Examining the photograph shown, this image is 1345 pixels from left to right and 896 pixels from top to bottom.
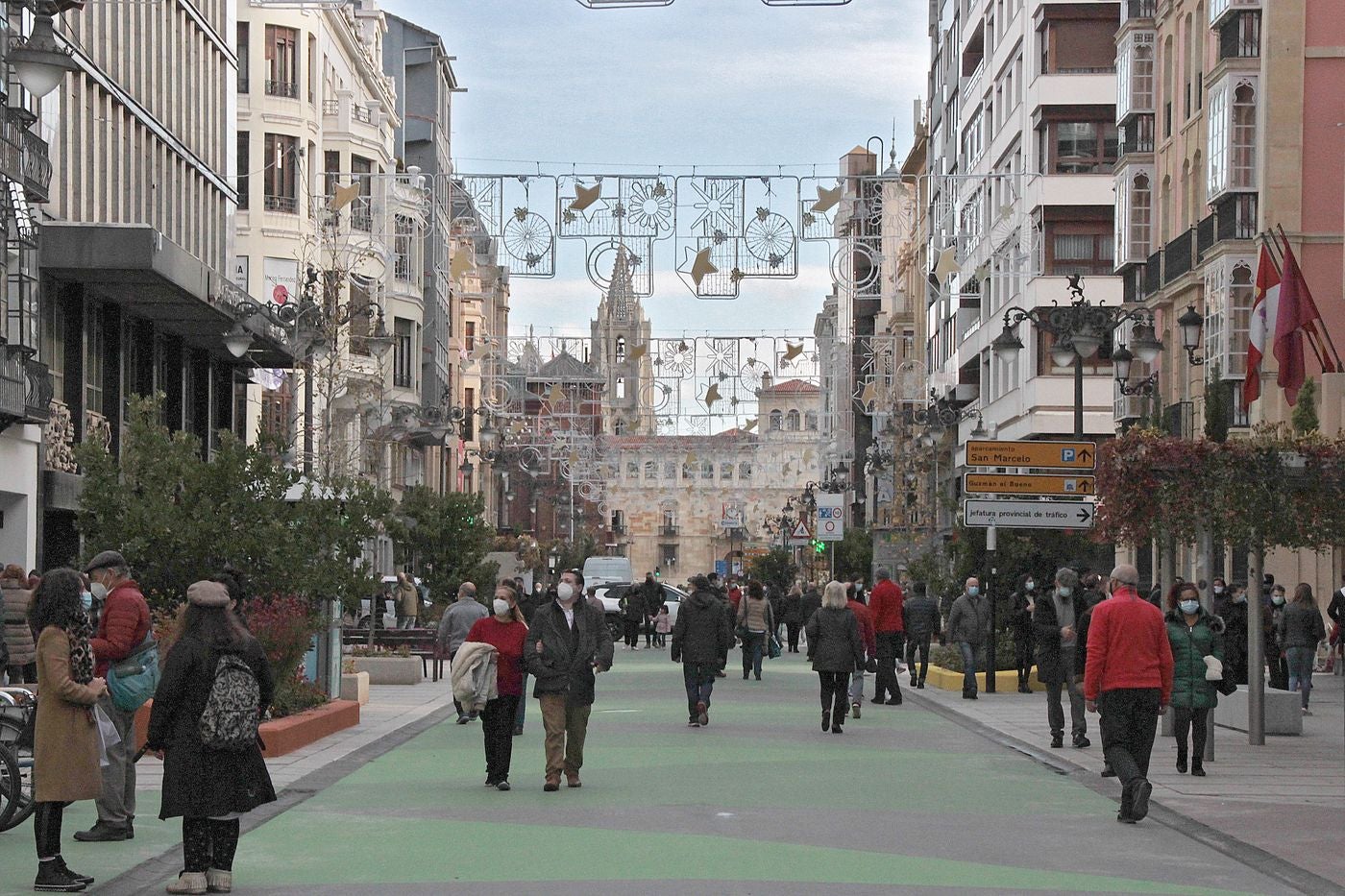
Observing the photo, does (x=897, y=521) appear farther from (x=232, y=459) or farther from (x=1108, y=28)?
(x=232, y=459)

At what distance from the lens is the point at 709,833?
13.8 m

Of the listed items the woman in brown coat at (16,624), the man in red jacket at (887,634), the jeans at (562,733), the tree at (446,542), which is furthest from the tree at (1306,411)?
the tree at (446,542)

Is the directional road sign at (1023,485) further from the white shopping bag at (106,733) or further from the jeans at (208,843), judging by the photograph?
the jeans at (208,843)

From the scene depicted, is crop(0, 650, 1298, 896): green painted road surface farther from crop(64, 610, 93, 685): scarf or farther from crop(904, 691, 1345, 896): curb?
crop(64, 610, 93, 685): scarf

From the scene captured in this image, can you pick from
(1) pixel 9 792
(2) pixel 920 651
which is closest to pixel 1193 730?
(1) pixel 9 792

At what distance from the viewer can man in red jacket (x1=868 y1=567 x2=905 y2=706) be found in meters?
28.9

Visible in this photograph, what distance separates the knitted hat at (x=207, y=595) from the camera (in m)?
11.3

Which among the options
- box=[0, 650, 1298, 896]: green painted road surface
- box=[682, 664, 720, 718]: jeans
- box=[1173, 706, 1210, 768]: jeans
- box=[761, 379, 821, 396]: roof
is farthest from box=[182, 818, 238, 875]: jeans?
box=[761, 379, 821, 396]: roof

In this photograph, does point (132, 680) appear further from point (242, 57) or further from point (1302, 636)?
point (242, 57)

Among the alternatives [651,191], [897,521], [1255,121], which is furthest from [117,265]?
[897,521]

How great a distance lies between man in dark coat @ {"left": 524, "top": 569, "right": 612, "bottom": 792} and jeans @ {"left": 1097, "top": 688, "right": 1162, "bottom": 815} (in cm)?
407

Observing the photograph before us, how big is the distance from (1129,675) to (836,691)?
9.02 meters

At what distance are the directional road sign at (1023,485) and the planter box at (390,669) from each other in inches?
395

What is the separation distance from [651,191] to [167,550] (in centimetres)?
1271
